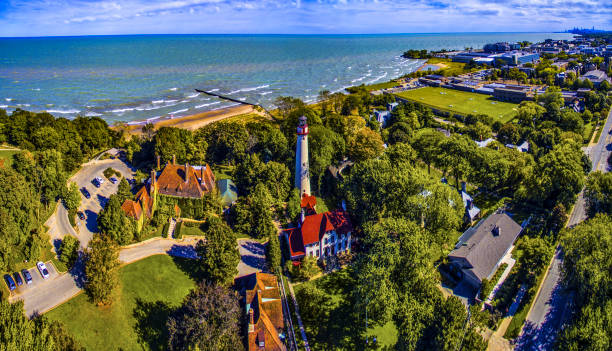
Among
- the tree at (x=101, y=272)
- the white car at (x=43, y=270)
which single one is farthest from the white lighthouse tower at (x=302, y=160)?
the white car at (x=43, y=270)

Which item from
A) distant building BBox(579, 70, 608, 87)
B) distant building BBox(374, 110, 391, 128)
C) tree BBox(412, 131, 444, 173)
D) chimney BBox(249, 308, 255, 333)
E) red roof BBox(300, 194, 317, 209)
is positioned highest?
distant building BBox(579, 70, 608, 87)

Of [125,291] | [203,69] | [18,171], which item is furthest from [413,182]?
[203,69]

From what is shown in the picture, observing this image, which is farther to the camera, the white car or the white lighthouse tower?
the white lighthouse tower

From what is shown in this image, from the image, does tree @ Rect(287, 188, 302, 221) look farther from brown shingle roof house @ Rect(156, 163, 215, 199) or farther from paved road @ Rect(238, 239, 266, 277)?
brown shingle roof house @ Rect(156, 163, 215, 199)

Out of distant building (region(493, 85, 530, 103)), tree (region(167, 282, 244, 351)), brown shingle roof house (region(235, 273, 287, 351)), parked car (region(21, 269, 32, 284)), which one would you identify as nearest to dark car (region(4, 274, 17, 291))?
parked car (region(21, 269, 32, 284))

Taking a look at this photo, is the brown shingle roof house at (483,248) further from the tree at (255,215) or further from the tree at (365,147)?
the tree at (255,215)

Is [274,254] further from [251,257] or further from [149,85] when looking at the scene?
[149,85]

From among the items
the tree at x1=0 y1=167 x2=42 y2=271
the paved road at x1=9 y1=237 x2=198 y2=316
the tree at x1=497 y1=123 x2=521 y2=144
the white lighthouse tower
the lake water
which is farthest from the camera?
the lake water

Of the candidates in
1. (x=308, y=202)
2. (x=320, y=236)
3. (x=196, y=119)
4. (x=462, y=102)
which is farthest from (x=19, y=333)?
(x=462, y=102)
